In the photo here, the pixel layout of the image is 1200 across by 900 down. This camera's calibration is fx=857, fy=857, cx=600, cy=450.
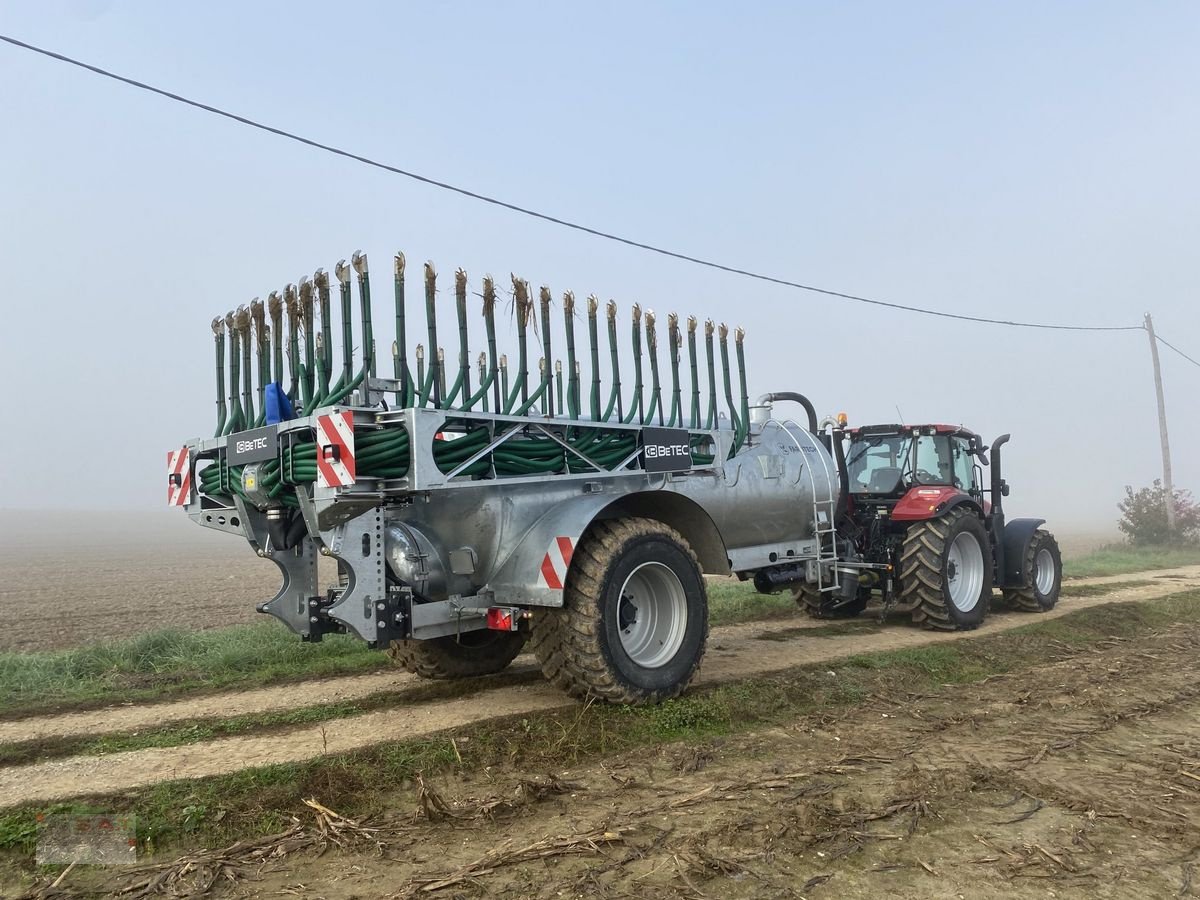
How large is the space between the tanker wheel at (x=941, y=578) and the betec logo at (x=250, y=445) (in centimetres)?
679

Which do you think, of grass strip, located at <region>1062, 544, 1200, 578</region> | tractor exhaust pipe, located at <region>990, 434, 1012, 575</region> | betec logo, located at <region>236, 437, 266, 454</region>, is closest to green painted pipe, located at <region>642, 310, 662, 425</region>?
betec logo, located at <region>236, 437, 266, 454</region>

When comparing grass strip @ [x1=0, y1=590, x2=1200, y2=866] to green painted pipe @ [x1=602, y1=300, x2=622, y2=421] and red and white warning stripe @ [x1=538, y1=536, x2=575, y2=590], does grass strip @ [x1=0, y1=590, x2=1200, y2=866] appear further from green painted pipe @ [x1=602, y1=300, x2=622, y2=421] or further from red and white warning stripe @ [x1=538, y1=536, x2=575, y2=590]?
green painted pipe @ [x1=602, y1=300, x2=622, y2=421]

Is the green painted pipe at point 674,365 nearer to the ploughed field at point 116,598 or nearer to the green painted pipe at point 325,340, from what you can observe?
the green painted pipe at point 325,340

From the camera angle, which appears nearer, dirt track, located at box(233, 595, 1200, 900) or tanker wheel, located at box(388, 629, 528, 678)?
dirt track, located at box(233, 595, 1200, 900)

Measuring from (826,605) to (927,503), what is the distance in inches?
69.1

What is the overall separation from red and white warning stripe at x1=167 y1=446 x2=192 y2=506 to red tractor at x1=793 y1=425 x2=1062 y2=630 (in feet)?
18.9

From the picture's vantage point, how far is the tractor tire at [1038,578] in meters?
10.7

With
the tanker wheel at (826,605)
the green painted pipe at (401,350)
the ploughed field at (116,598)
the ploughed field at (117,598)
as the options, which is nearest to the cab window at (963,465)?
the tanker wheel at (826,605)

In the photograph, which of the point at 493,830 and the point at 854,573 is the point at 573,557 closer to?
the point at 493,830

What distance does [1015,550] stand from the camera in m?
10.7

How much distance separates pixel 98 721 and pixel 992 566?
9161 millimetres

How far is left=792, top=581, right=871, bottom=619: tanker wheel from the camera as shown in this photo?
1014cm

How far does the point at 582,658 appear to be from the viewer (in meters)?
5.32
